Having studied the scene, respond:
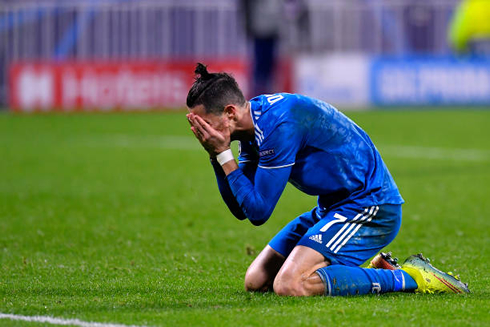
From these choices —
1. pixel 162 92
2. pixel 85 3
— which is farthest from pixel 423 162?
pixel 85 3

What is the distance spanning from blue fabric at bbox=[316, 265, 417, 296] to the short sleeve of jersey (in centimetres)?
69

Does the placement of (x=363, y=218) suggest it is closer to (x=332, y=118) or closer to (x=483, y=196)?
(x=332, y=118)

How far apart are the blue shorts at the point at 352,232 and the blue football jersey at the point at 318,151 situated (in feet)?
0.21

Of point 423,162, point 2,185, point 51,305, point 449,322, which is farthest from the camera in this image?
A: point 423,162

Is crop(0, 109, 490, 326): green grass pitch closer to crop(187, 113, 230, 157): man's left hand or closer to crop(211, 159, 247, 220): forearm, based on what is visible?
crop(211, 159, 247, 220): forearm

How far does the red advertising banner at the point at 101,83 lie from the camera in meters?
22.5

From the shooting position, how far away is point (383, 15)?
84.3ft

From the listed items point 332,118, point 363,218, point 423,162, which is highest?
point 332,118

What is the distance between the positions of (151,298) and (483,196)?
18.3ft

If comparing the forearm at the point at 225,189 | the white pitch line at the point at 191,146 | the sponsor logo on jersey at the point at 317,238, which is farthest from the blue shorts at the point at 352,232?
the white pitch line at the point at 191,146

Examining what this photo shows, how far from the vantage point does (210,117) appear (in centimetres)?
493

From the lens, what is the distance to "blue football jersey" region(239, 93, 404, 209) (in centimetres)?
492

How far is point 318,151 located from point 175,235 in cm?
285

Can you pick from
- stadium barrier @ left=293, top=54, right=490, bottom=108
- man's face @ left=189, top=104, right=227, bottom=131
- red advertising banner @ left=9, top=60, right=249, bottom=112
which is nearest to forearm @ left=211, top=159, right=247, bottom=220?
man's face @ left=189, top=104, right=227, bottom=131
